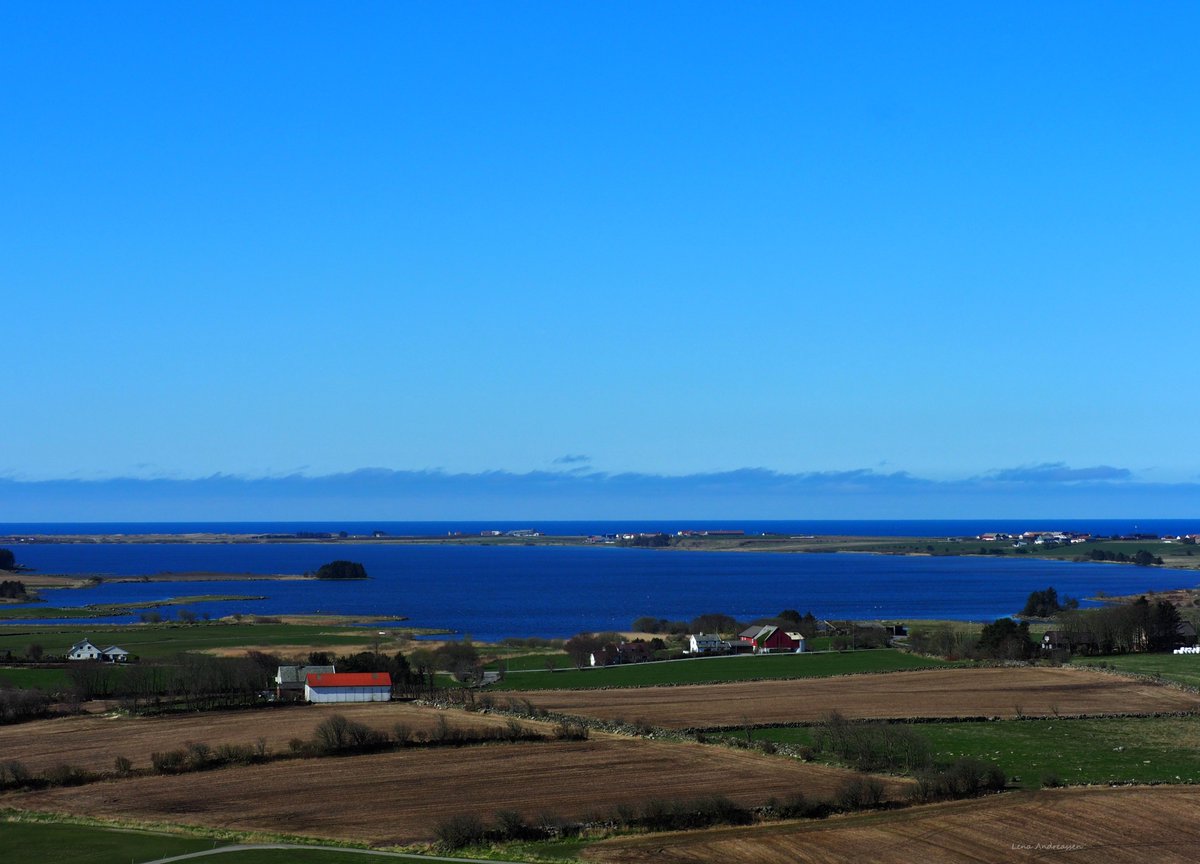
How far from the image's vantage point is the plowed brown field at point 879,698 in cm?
5184

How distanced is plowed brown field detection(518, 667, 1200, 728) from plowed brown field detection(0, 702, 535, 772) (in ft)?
22.0

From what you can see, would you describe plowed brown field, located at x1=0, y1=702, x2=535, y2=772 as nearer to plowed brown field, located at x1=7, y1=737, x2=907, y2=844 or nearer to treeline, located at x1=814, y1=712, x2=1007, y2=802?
plowed brown field, located at x1=7, y1=737, x2=907, y2=844

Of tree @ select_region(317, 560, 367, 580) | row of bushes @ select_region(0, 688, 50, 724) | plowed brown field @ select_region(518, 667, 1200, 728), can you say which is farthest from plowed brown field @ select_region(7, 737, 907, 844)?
tree @ select_region(317, 560, 367, 580)

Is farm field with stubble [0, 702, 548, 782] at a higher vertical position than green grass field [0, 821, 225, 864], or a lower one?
higher

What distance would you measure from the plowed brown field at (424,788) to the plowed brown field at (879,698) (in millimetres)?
8798

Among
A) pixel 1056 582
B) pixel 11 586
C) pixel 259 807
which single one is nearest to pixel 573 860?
pixel 259 807

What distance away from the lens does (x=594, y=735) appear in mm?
46062

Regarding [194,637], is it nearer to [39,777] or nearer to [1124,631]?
[39,777]

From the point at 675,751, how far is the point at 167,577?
516 ft

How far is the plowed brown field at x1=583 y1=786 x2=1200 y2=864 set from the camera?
29453 mm

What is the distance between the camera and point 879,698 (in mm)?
56875

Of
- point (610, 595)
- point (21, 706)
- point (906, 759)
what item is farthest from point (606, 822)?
point (610, 595)

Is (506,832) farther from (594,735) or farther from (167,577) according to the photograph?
(167,577)

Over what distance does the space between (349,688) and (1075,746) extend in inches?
1188
